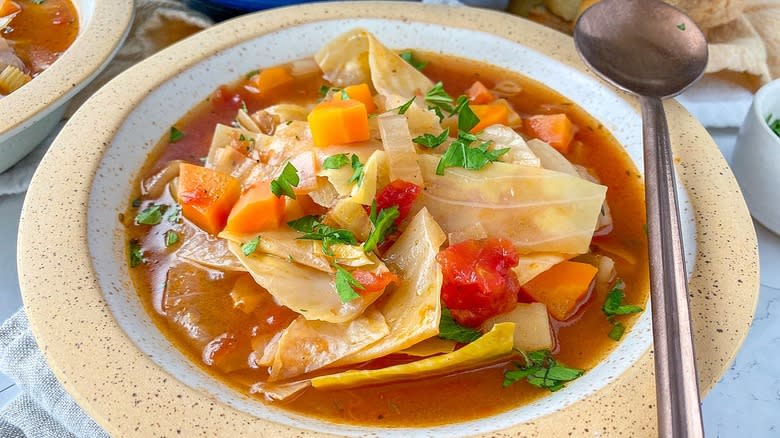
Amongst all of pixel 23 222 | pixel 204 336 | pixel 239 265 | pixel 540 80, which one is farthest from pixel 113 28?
pixel 540 80

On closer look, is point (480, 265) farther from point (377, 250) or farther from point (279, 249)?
point (279, 249)

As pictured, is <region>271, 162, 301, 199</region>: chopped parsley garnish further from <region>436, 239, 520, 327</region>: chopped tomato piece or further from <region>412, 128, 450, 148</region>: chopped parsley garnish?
<region>436, 239, 520, 327</region>: chopped tomato piece

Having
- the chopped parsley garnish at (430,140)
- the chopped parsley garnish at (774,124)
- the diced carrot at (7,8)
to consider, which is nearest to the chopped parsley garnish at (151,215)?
the chopped parsley garnish at (430,140)

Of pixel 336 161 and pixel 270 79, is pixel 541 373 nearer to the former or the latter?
pixel 336 161

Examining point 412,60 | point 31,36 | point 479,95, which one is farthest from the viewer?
point 31,36

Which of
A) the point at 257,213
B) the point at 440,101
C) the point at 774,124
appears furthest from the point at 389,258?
the point at 774,124

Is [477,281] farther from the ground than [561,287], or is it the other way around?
[477,281]

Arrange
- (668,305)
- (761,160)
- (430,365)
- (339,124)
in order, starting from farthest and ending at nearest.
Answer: (761,160) → (339,124) → (430,365) → (668,305)
